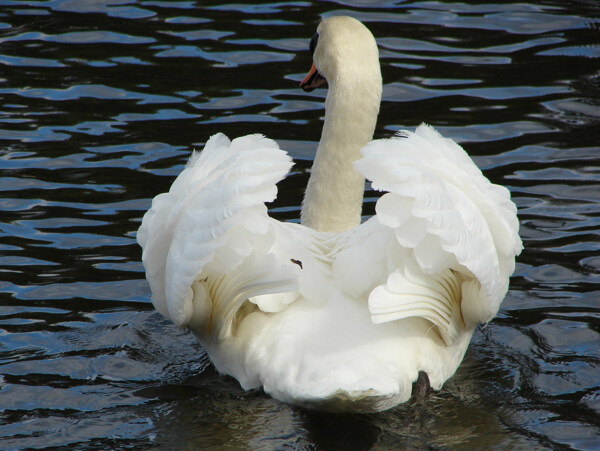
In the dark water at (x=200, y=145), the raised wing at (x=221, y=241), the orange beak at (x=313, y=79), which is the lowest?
the dark water at (x=200, y=145)

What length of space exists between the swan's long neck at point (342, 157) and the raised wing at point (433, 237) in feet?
2.68

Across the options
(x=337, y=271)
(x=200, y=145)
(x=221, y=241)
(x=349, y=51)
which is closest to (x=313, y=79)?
(x=349, y=51)

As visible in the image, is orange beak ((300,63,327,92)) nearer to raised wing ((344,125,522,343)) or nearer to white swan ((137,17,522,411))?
white swan ((137,17,522,411))

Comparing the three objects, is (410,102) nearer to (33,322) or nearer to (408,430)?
(33,322)

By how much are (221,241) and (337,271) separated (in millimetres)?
731

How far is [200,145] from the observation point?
974 centimetres

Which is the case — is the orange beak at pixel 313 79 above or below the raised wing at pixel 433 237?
above

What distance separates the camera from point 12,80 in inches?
434

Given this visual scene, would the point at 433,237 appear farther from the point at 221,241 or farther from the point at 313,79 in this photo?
the point at 313,79

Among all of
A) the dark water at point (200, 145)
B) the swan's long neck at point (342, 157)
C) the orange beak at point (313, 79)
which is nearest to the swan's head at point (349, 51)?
the swan's long neck at point (342, 157)

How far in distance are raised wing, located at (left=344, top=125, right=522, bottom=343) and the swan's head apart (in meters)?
0.88

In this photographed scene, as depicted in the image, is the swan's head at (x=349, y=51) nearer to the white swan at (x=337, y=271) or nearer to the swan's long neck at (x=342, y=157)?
the swan's long neck at (x=342, y=157)

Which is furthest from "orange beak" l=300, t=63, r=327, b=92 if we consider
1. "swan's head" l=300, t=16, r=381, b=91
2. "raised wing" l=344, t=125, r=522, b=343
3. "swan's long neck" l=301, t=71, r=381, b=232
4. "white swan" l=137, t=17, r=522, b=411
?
"raised wing" l=344, t=125, r=522, b=343

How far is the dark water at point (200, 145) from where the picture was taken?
546 cm
